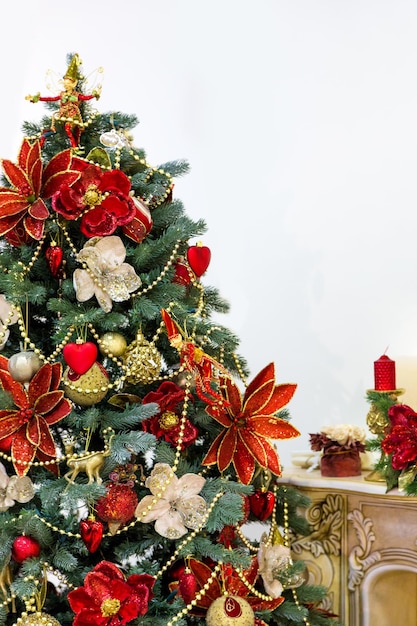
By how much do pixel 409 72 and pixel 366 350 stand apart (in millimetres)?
836

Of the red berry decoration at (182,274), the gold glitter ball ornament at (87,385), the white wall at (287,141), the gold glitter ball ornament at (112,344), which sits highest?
the white wall at (287,141)

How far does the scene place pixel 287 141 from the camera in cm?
248

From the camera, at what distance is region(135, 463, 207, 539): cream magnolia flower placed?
136cm

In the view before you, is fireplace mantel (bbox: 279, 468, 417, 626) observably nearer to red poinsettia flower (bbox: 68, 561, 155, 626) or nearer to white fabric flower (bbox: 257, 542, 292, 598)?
white fabric flower (bbox: 257, 542, 292, 598)

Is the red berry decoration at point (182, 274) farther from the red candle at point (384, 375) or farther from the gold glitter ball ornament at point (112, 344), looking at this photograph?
the red candle at point (384, 375)

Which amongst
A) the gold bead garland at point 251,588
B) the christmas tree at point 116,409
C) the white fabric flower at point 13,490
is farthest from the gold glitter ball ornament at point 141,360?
the gold bead garland at point 251,588

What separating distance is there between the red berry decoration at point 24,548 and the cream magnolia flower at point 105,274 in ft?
1.34

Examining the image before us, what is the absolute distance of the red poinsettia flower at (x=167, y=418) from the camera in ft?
4.64

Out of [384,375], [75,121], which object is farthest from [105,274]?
[384,375]

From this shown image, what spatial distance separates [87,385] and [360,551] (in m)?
0.88

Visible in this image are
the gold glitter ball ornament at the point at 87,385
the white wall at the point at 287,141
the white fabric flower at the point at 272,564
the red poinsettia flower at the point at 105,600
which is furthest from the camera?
the white wall at the point at 287,141

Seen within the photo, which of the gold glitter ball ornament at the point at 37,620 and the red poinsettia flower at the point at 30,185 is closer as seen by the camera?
the gold glitter ball ornament at the point at 37,620

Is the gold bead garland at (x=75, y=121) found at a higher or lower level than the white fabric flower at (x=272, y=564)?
higher

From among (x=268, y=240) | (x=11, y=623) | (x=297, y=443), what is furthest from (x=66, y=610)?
(x=268, y=240)
